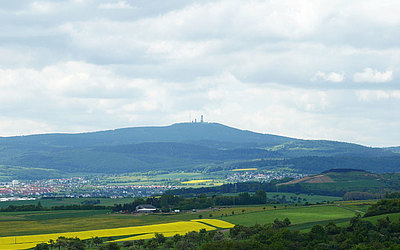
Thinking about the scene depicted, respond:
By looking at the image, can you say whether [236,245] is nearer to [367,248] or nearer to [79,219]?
[367,248]

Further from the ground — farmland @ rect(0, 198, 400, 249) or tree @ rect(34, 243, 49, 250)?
farmland @ rect(0, 198, 400, 249)

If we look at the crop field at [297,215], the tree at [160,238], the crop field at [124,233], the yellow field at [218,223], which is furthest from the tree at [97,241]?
the crop field at [297,215]

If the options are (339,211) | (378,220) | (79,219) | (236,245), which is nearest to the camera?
(236,245)

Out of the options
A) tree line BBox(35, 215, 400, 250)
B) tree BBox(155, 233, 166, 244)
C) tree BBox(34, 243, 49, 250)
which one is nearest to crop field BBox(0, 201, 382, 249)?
tree BBox(34, 243, 49, 250)

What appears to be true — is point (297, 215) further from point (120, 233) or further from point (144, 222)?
point (120, 233)

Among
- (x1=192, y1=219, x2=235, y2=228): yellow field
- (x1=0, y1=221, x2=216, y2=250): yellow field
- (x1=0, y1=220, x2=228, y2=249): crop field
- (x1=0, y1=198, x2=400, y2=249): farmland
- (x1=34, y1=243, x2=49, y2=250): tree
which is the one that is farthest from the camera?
(x1=192, y1=219, x2=235, y2=228): yellow field

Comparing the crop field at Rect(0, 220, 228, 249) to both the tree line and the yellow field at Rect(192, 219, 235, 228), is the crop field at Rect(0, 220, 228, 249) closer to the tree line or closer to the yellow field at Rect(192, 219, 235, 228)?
the yellow field at Rect(192, 219, 235, 228)

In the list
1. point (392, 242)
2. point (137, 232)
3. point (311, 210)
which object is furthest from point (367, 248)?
point (311, 210)
